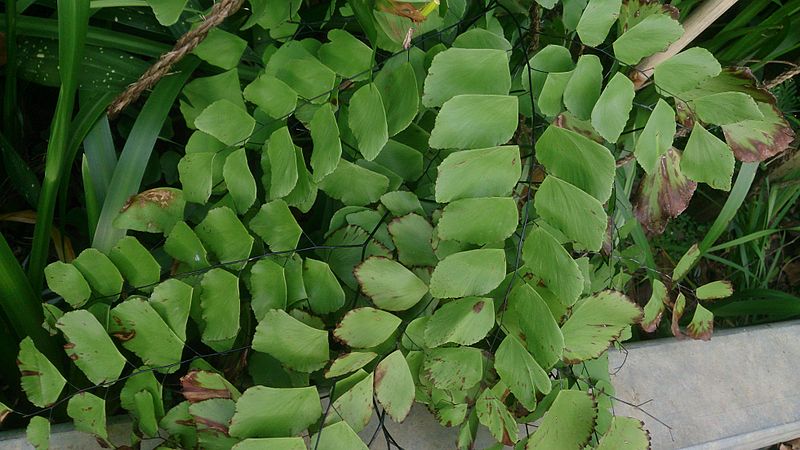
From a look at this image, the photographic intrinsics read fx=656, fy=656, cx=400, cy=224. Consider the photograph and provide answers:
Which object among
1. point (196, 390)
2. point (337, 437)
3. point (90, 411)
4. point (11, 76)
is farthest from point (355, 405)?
point (11, 76)

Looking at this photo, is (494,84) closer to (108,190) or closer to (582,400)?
(582,400)

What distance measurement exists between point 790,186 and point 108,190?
4.16 feet

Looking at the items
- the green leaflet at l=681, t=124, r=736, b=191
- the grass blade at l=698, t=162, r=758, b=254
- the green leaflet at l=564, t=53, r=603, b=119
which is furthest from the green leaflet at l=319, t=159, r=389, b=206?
the grass blade at l=698, t=162, r=758, b=254

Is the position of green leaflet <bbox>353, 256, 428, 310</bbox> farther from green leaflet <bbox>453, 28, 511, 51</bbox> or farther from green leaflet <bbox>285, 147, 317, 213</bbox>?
green leaflet <bbox>453, 28, 511, 51</bbox>

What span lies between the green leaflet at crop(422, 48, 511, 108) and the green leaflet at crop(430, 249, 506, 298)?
0.14 m

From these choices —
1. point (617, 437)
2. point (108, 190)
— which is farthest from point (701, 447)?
point (108, 190)

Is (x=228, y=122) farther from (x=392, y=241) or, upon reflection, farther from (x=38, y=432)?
(x=38, y=432)

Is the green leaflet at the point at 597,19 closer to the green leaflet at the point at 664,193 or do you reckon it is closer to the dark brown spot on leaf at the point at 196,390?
the green leaflet at the point at 664,193

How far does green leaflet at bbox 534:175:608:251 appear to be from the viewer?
57cm

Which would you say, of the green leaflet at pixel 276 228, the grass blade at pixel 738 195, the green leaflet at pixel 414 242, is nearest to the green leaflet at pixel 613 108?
the green leaflet at pixel 414 242

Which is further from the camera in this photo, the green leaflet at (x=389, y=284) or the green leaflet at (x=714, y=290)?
the green leaflet at (x=714, y=290)

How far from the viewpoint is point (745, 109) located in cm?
64

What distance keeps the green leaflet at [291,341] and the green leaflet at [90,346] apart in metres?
0.14

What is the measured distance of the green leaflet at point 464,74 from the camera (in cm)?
60
